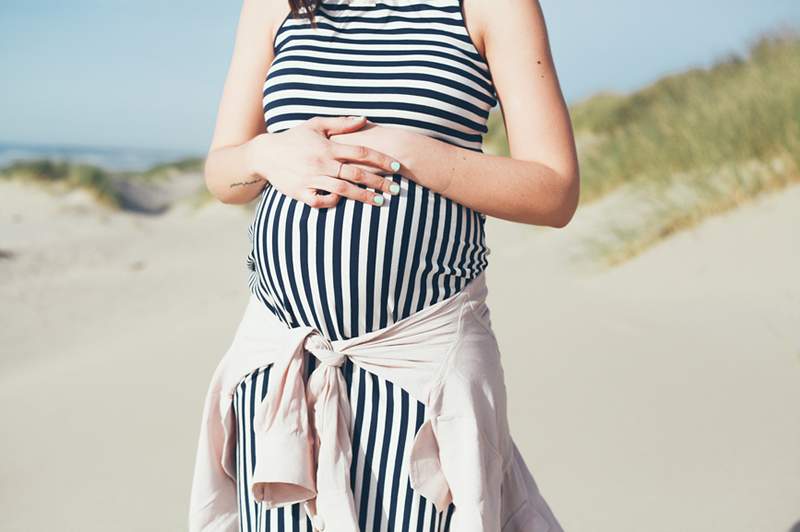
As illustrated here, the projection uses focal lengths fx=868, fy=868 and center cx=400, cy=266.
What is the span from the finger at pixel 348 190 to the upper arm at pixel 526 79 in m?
0.29

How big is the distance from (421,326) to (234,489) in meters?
0.59

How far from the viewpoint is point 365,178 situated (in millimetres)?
1581

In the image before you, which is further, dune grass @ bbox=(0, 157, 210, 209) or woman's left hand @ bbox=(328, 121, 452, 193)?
dune grass @ bbox=(0, 157, 210, 209)

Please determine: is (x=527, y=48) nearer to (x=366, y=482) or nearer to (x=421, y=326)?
(x=421, y=326)

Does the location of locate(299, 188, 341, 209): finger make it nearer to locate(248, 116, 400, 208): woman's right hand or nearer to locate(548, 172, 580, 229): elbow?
locate(248, 116, 400, 208): woman's right hand

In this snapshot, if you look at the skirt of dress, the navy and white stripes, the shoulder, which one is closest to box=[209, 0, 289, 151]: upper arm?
the navy and white stripes

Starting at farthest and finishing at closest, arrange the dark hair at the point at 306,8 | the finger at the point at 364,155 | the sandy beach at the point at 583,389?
1. the sandy beach at the point at 583,389
2. the dark hair at the point at 306,8
3. the finger at the point at 364,155

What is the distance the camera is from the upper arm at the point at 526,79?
5.27 feet

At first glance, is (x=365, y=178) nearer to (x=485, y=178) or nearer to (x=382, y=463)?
(x=485, y=178)

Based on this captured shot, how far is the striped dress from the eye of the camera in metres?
1.60

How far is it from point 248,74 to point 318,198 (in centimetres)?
40

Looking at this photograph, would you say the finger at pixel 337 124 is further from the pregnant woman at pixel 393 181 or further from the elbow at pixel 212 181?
the elbow at pixel 212 181

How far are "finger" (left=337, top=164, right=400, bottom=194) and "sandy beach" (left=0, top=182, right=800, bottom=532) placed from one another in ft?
6.96

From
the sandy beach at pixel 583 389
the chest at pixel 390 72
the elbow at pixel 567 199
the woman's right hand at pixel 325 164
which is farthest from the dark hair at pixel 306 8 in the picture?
the sandy beach at pixel 583 389
